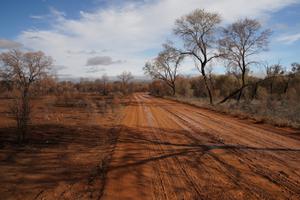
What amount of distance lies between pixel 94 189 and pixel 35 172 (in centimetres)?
188

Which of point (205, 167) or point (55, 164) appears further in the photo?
point (55, 164)

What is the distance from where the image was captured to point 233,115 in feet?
52.4

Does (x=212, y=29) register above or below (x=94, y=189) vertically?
above

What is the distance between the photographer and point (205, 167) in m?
5.59

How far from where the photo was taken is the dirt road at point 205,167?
4.30 metres

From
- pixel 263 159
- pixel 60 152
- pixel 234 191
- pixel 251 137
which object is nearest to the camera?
pixel 234 191

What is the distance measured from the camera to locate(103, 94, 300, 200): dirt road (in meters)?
4.30

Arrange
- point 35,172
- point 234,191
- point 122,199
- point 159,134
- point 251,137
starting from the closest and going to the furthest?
point 122,199 → point 234,191 → point 35,172 → point 251,137 → point 159,134

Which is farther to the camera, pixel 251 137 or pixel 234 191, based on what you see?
pixel 251 137

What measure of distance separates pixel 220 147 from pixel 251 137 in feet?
7.19

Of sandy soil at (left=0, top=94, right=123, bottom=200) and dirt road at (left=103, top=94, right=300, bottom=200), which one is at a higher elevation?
dirt road at (left=103, top=94, right=300, bottom=200)

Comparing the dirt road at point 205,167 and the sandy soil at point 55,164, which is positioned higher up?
the dirt road at point 205,167

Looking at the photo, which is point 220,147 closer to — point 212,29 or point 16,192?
point 16,192

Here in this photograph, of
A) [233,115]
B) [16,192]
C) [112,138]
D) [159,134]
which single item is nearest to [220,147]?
[159,134]
